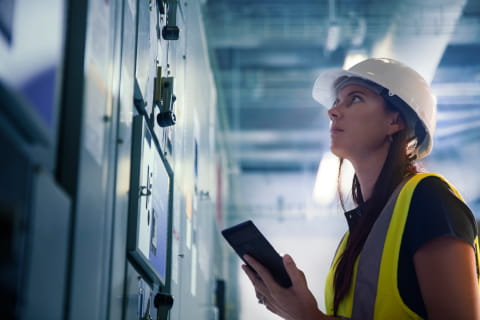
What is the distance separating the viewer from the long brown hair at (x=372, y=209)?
1963mm

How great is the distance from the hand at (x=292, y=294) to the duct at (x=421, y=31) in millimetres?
3804

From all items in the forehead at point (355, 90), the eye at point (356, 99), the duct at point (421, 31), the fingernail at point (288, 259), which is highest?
the duct at point (421, 31)

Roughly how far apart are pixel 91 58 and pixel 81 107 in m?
0.12

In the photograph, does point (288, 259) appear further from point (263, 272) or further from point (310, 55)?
point (310, 55)

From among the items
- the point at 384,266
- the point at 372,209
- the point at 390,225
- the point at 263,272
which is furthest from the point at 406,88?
the point at 263,272

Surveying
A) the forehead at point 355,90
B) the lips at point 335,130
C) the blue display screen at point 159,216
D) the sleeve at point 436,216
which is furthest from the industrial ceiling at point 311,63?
the sleeve at point 436,216

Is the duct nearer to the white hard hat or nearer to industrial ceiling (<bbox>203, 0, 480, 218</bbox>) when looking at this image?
industrial ceiling (<bbox>203, 0, 480, 218</bbox>)

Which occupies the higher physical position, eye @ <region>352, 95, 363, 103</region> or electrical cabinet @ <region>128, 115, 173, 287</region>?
eye @ <region>352, 95, 363, 103</region>

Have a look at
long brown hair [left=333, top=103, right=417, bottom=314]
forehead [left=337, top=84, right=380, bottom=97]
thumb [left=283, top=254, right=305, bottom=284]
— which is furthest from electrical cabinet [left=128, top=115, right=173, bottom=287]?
forehead [left=337, top=84, right=380, bottom=97]

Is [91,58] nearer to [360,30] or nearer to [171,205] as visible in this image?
[171,205]

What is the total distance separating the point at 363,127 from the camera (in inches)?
84.0

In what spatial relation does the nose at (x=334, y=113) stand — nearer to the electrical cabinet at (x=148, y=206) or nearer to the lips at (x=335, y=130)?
the lips at (x=335, y=130)

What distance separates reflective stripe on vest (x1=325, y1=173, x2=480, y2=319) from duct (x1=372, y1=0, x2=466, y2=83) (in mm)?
3701

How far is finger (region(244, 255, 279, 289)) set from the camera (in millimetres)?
1929
